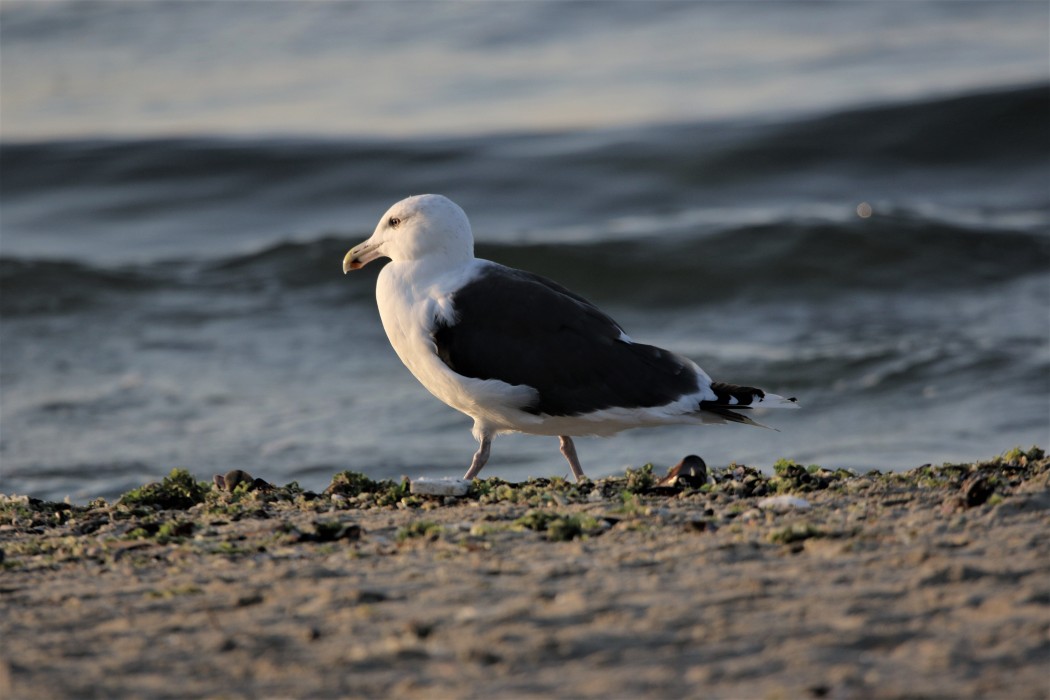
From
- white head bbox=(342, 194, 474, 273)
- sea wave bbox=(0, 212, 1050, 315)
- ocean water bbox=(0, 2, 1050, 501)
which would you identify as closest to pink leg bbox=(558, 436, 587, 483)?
white head bbox=(342, 194, 474, 273)

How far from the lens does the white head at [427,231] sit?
6.50 metres

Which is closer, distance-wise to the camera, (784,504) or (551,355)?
(784,504)

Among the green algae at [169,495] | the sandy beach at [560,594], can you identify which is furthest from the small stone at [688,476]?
the green algae at [169,495]

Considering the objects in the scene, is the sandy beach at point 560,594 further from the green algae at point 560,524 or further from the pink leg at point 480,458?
the pink leg at point 480,458

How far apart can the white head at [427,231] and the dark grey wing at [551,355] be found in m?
0.39

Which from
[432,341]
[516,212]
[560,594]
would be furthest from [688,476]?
[516,212]

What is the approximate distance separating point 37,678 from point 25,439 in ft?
24.1

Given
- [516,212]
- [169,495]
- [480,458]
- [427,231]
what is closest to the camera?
[169,495]

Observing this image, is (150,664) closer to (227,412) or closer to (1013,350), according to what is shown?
(227,412)

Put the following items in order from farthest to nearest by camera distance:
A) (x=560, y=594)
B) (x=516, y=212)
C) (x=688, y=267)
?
1. (x=516, y=212)
2. (x=688, y=267)
3. (x=560, y=594)

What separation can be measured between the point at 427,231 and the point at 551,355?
0.92m

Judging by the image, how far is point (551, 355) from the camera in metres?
6.07

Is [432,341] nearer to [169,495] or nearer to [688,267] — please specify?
[169,495]

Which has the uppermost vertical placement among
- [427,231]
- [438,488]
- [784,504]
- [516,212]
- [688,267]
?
[516,212]
